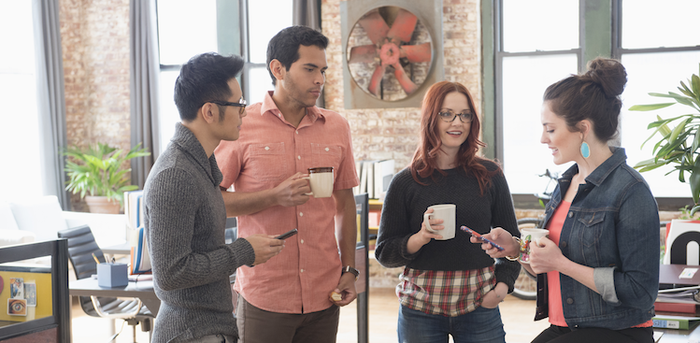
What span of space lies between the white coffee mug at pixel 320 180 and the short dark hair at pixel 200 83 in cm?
36

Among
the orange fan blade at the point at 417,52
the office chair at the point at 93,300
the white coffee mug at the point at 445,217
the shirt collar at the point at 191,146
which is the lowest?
the office chair at the point at 93,300

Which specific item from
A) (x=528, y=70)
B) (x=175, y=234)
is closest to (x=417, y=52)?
(x=528, y=70)

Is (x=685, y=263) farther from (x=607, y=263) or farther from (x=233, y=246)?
(x=233, y=246)

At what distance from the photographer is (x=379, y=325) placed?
444 cm

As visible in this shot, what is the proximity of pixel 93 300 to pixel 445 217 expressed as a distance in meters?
2.62

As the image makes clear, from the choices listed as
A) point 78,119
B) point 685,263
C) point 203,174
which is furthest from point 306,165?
point 78,119

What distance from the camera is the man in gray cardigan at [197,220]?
1.38m

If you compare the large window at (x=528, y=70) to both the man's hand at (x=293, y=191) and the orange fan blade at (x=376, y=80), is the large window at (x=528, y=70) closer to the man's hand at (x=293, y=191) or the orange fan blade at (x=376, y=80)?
the orange fan blade at (x=376, y=80)

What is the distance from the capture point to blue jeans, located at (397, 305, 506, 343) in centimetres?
183

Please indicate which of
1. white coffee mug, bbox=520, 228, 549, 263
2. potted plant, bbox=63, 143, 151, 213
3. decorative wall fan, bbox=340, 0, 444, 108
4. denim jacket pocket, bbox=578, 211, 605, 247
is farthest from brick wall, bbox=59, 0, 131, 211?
denim jacket pocket, bbox=578, 211, 605, 247

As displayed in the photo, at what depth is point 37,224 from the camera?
18.1 feet

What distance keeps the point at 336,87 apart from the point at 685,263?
11.4 ft

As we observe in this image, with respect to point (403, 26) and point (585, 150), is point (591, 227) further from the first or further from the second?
point (403, 26)

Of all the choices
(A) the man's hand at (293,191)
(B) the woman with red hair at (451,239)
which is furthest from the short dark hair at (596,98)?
(A) the man's hand at (293,191)
